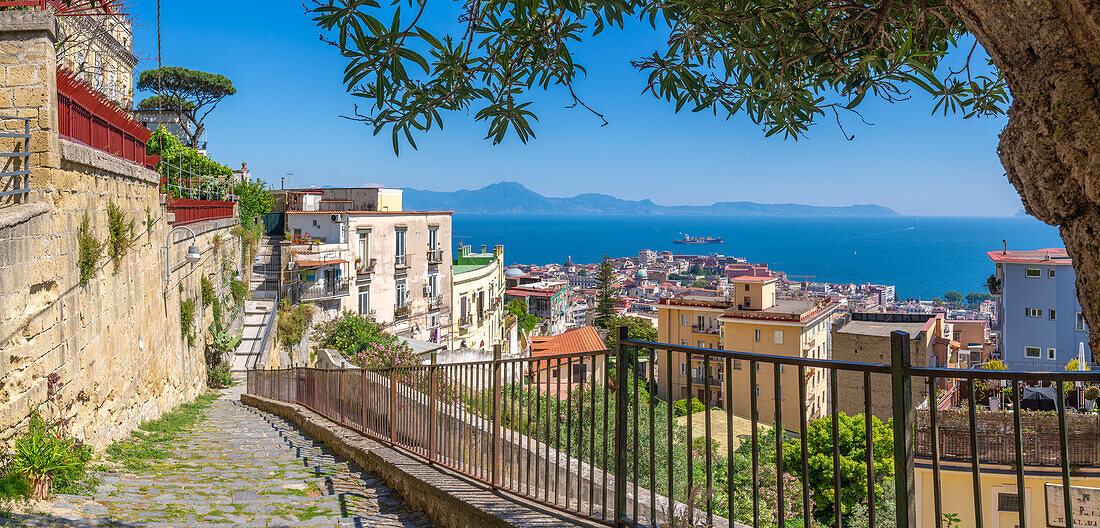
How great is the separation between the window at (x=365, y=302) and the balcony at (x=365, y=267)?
0.89 m

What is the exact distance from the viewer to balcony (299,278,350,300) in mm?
31594

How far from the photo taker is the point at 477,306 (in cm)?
4394

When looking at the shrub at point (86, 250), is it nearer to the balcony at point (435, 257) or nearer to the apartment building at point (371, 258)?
the apartment building at point (371, 258)

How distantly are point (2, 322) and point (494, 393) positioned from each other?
369 centimetres

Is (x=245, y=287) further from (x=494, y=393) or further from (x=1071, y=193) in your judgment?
(x=1071, y=193)

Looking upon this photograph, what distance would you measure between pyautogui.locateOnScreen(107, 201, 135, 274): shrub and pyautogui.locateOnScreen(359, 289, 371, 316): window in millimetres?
25369

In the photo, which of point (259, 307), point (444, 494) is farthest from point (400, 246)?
point (444, 494)

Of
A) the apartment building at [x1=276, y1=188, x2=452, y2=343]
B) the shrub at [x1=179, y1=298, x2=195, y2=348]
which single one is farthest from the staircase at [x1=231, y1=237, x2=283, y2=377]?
the shrub at [x1=179, y1=298, x2=195, y2=348]

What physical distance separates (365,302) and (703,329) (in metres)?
22.9

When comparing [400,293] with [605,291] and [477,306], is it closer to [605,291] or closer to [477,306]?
[477,306]

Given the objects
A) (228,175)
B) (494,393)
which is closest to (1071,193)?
(494,393)

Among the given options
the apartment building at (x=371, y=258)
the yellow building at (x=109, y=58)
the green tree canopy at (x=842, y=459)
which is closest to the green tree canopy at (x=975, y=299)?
the apartment building at (x=371, y=258)

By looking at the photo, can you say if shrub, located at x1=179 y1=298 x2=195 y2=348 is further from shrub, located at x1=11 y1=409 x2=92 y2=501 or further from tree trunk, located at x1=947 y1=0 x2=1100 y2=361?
tree trunk, located at x1=947 y1=0 x2=1100 y2=361

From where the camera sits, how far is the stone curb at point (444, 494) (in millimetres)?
3980
